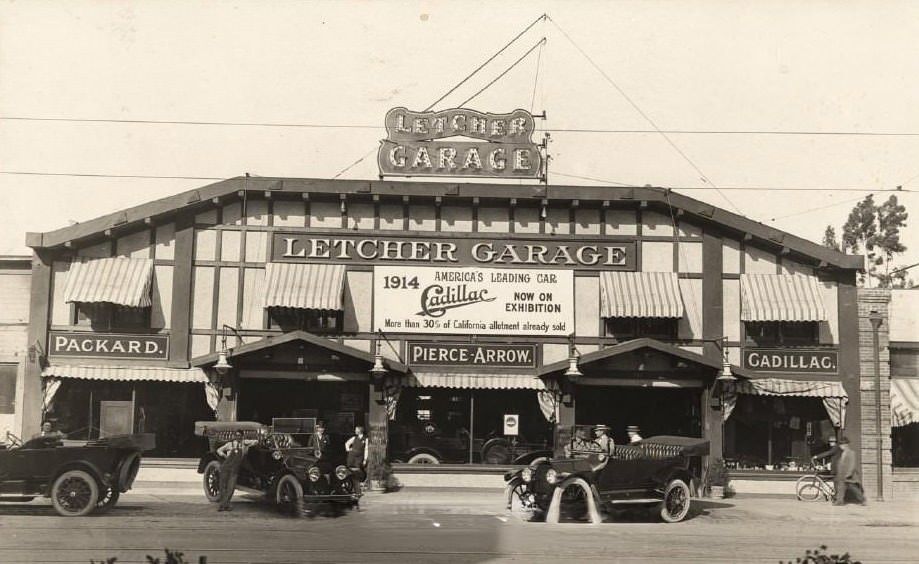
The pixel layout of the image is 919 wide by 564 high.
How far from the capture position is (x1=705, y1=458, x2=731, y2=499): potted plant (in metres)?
20.6

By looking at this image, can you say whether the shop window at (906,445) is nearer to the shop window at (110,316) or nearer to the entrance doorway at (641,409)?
the entrance doorway at (641,409)

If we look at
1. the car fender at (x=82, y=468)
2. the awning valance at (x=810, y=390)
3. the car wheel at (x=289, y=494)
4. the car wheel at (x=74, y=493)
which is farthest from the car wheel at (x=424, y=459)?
the car wheel at (x=74, y=493)

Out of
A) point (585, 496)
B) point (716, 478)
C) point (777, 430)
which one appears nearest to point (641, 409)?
point (716, 478)

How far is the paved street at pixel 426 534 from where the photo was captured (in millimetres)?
11672

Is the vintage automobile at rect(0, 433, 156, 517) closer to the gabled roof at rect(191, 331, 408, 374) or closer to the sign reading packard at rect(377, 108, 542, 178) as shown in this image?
the gabled roof at rect(191, 331, 408, 374)

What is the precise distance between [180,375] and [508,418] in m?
8.05

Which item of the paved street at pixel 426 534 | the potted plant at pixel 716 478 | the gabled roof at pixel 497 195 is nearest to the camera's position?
the paved street at pixel 426 534

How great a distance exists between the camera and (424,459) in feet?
71.2

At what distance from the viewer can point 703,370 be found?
69.9 ft

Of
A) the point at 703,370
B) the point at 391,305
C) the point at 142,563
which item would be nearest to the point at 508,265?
the point at 391,305

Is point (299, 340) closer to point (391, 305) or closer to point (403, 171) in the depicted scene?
point (391, 305)

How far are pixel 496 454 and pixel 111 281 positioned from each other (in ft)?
33.5

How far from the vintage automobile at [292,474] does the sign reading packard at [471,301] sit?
5.38m

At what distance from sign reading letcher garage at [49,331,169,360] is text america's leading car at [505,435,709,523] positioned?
9947mm
